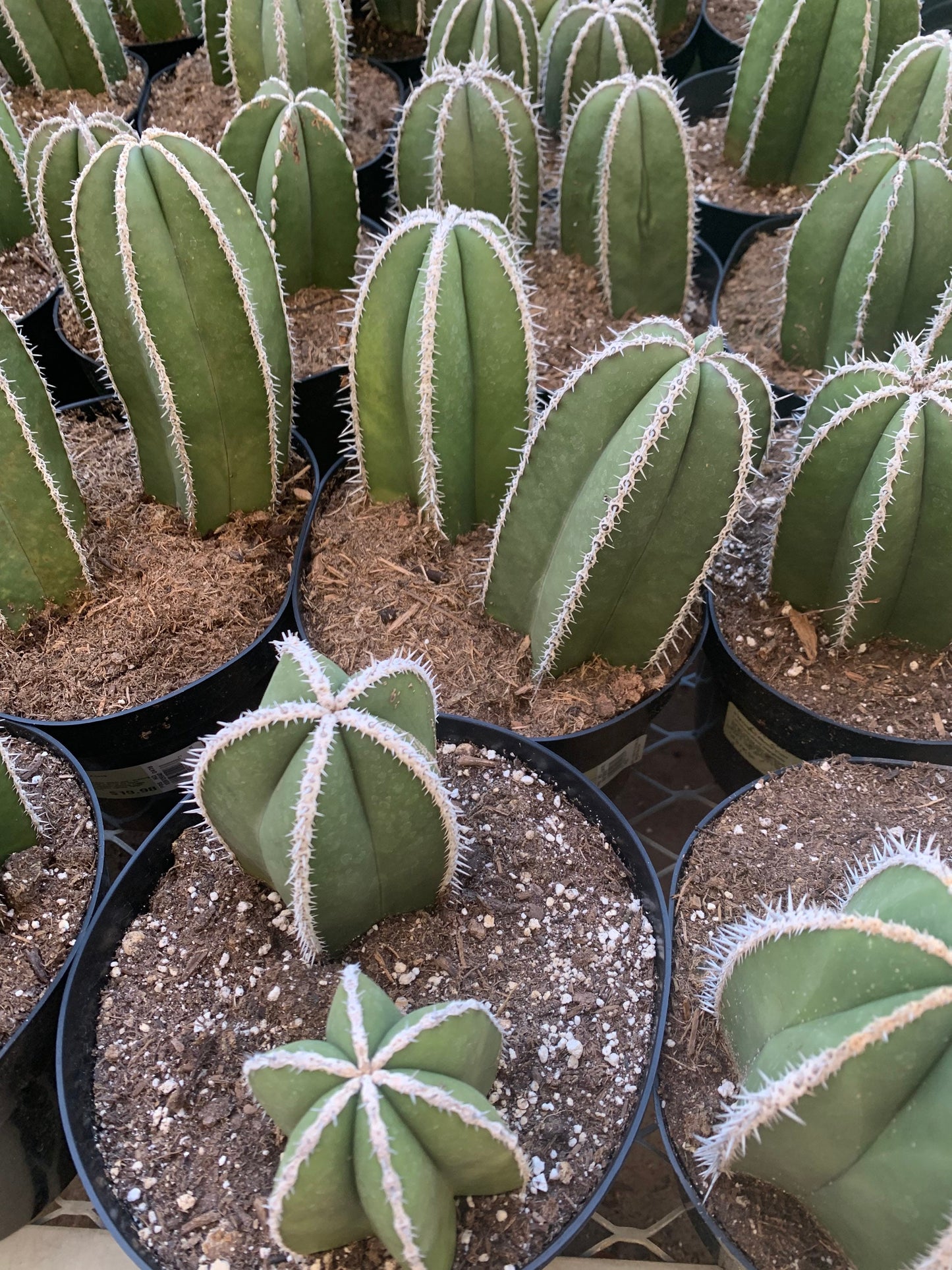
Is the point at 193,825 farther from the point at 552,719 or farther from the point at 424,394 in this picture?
the point at 424,394

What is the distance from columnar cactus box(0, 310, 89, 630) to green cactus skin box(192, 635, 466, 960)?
0.49m

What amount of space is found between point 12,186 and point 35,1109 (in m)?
1.65

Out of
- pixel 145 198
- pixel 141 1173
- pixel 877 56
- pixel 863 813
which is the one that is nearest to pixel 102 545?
pixel 145 198

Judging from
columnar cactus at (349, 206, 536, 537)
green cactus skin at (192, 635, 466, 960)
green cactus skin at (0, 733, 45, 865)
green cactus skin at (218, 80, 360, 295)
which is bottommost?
green cactus skin at (0, 733, 45, 865)

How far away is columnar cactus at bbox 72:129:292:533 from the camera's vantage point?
4.05 feet

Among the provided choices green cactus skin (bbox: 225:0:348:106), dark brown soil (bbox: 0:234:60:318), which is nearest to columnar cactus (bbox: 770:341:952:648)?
green cactus skin (bbox: 225:0:348:106)

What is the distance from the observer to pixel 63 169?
62.8 inches

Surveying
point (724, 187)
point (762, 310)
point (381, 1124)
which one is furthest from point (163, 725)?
point (724, 187)

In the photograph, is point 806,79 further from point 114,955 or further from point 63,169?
point 114,955

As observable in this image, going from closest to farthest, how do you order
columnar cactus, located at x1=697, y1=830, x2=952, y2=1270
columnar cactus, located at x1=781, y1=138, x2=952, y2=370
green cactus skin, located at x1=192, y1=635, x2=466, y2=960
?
columnar cactus, located at x1=697, y1=830, x2=952, y2=1270, green cactus skin, located at x1=192, y1=635, x2=466, y2=960, columnar cactus, located at x1=781, y1=138, x2=952, y2=370

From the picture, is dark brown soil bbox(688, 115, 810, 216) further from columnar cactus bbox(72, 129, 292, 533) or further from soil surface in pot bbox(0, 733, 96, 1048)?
soil surface in pot bbox(0, 733, 96, 1048)

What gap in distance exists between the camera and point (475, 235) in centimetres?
125

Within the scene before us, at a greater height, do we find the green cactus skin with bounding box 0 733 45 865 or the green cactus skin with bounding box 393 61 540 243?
the green cactus skin with bounding box 393 61 540 243

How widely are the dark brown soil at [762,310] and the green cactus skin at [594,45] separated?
16.3 inches
